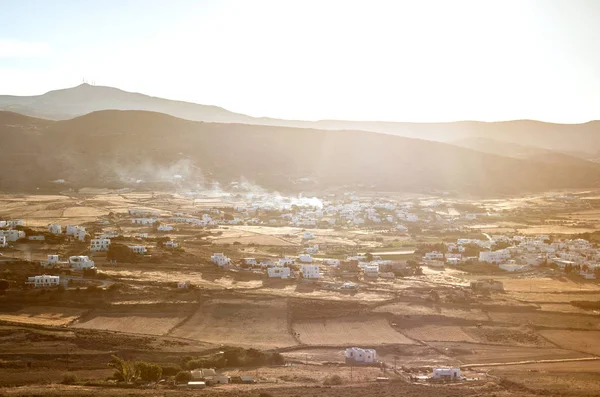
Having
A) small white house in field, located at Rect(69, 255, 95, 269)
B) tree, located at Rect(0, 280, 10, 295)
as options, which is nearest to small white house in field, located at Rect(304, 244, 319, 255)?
small white house in field, located at Rect(69, 255, 95, 269)

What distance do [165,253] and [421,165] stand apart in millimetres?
72716

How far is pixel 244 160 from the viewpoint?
10369 cm

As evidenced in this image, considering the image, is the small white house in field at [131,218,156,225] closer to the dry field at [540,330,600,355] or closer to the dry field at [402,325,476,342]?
the dry field at [402,325,476,342]

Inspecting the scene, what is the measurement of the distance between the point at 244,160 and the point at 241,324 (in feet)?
248

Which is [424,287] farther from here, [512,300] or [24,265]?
[24,265]

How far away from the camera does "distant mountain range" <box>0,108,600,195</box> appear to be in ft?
304

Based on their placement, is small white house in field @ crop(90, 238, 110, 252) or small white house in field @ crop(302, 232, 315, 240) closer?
small white house in field @ crop(90, 238, 110, 252)

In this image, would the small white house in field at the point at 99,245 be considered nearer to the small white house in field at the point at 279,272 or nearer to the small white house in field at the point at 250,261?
the small white house in field at the point at 250,261

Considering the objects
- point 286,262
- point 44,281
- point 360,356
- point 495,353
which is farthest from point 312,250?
point 360,356

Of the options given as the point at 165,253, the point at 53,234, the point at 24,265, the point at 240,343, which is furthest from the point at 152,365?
the point at 53,234

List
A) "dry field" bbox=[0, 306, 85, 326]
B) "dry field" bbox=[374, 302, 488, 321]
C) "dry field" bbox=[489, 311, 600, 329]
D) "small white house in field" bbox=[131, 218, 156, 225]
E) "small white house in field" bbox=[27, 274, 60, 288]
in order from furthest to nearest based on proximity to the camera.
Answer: "small white house in field" bbox=[131, 218, 156, 225]
"small white house in field" bbox=[27, 274, 60, 288]
"dry field" bbox=[374, 302, 488, 321]
"dry field" bbox=[489, 311, 600, 329]
"dry field" bbox=[0, 306, 85, 326]

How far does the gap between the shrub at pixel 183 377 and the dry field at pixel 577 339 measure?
52.7ft

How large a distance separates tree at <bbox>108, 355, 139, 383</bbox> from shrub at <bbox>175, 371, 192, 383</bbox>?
5.07 feet

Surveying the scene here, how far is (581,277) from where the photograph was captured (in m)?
40.2
